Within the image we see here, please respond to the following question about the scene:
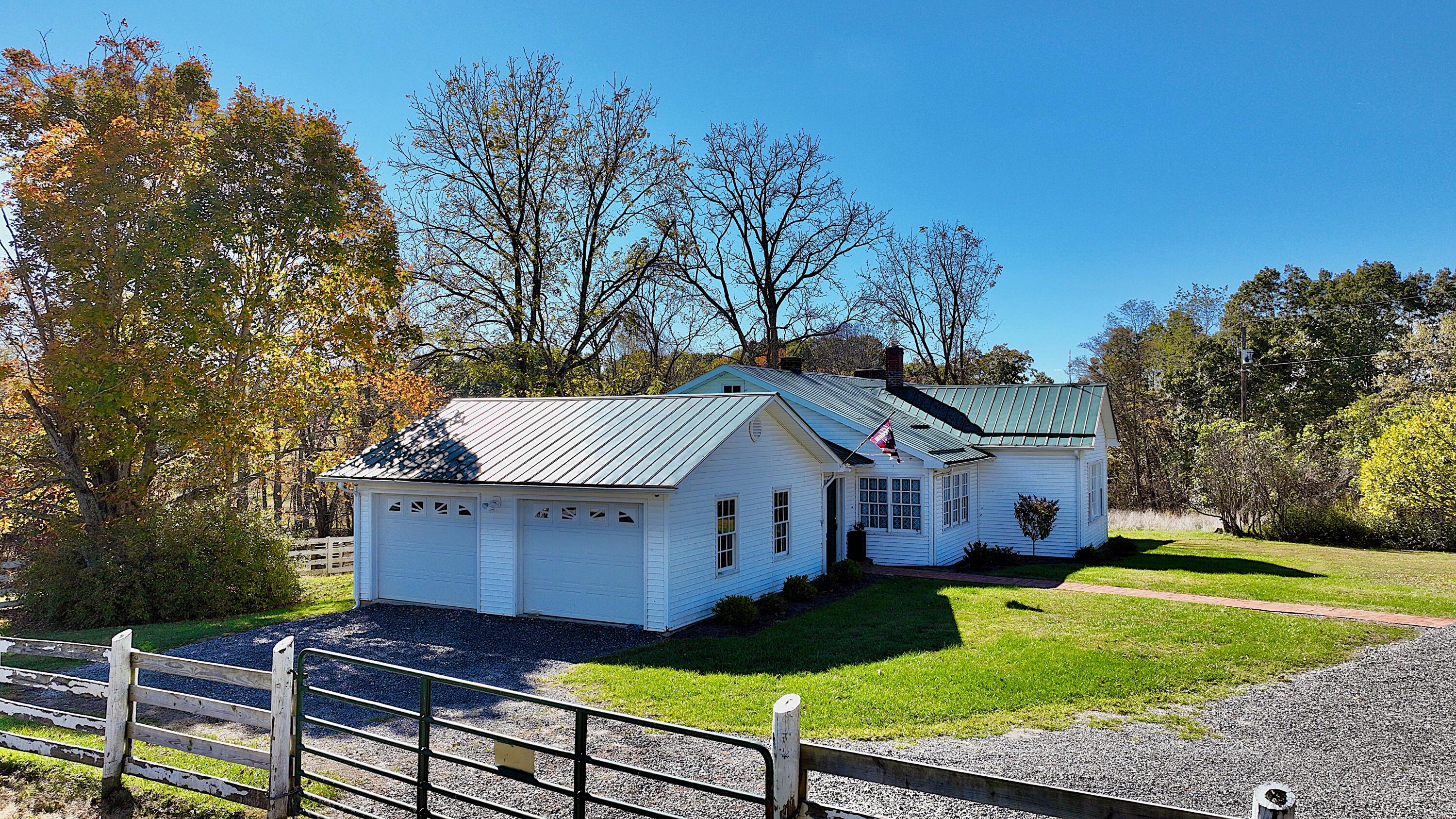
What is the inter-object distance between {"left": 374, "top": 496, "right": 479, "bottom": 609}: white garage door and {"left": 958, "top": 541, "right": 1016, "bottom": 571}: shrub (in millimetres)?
Answer: 12028

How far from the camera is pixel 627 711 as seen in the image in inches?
345

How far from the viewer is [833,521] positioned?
66.7 ft

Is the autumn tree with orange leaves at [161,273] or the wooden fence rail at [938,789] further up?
the autumn tree with orange leaves at [161,273]

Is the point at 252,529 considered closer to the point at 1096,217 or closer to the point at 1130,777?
the point at 1130,777

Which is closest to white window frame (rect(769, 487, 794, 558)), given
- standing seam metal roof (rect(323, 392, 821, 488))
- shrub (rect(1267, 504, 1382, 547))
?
standing seam metal roof (rect(323, 392, 821, 488))

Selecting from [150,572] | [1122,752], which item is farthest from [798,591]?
[150,572]

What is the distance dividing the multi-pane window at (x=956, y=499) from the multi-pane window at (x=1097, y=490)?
386cm

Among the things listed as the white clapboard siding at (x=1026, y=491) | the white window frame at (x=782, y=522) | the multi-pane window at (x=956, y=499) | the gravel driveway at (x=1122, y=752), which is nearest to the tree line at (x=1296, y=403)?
the white clapboard siding at (x=1026, y=491)

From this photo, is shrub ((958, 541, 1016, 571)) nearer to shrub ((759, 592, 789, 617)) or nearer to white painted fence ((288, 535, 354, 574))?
shrub ((759, 592, 789, 617))

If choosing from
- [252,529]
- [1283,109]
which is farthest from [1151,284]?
[252,529]

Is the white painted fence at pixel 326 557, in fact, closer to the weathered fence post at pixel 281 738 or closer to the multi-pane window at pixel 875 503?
the multi-pane window at pixel 875 503

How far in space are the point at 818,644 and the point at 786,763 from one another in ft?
26.1

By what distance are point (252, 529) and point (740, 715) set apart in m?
14.0

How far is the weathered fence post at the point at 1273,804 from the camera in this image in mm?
3145
